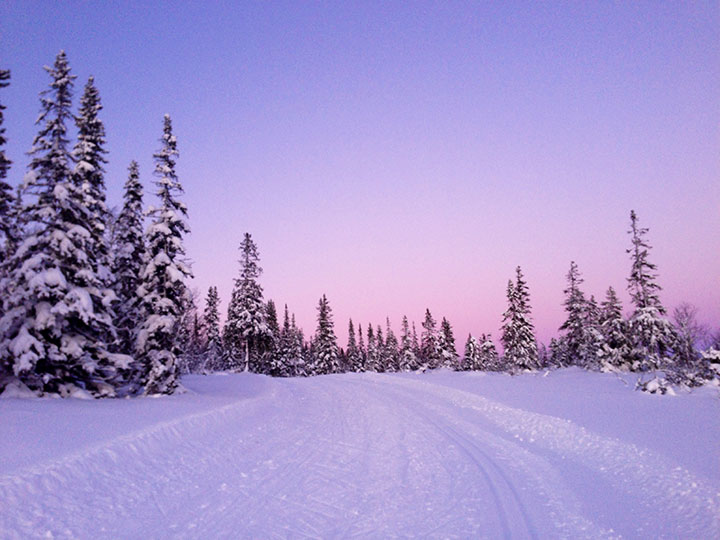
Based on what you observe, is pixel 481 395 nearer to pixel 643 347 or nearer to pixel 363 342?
pixel 643 347

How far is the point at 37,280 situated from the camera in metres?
14.8

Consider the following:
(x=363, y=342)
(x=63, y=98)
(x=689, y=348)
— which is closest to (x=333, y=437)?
(x=63, y=98)

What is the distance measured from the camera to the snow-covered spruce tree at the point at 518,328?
47.0 m

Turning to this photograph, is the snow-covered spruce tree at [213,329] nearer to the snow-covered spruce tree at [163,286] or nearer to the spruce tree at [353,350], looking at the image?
the spruce tree at [353,350]

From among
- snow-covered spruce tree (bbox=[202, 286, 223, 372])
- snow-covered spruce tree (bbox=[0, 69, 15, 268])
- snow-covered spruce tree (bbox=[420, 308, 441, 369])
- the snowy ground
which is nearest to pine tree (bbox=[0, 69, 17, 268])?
snow-covered spruce tree (bbox=[0, 69, 15, 268])

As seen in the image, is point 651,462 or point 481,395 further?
point 481,395

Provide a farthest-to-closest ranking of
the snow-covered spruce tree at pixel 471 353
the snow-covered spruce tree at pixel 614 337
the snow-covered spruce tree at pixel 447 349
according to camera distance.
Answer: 1. the snow-covered spruce tree at pixel 471 353
2. the snow-covered spruce tree at pixel 447 349
3. the snow-covered spruce tree at pixel 614 337

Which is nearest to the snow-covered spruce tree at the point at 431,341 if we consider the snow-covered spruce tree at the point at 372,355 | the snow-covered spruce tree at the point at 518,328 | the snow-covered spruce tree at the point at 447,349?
the snow-covered spruce tree at the point at 447,349

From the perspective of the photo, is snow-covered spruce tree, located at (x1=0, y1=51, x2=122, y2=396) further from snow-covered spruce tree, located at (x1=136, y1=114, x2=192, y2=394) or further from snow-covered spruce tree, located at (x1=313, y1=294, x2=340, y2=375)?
snow-covered spruce tree, located at (x1=313, y1=294, x2=340, y2=375)

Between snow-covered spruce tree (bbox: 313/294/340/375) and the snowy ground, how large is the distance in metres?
51.3

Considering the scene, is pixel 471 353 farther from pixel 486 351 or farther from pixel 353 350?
pixel 353 350

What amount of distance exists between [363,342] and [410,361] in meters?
28.7

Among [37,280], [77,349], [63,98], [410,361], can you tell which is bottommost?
[410,361]

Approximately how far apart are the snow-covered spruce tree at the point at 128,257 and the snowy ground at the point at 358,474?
318 inches
